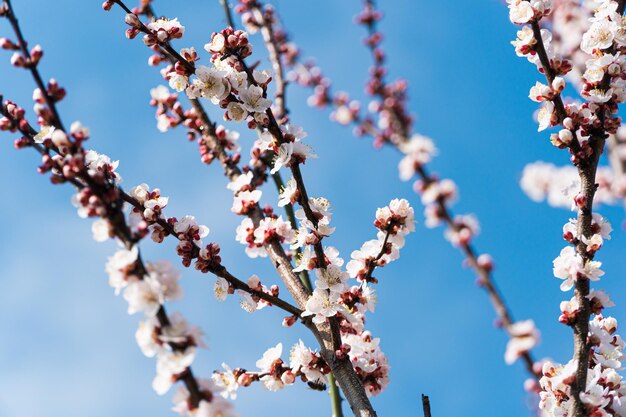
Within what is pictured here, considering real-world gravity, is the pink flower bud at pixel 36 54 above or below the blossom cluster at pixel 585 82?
below

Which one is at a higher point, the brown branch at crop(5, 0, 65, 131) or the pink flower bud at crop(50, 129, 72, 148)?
the brown branch at crop(5, 0, 65, 131)

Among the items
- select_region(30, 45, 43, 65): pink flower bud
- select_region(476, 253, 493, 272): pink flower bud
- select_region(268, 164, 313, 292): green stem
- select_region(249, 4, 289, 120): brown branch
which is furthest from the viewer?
select_region(249, 4, 289, 120): brown branch

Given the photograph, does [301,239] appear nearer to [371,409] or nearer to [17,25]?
[371,409]

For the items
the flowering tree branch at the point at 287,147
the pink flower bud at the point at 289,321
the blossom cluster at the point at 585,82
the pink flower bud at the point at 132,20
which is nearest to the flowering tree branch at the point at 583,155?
the blossom cluster at the point at 585,82

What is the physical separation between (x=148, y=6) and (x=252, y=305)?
8.85 ft

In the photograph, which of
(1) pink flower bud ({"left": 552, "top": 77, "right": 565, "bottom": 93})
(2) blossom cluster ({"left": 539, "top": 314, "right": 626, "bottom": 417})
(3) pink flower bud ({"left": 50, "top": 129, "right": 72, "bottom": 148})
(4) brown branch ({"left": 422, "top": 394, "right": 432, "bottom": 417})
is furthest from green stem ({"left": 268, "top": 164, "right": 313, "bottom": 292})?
(3) pink flower bud ({"left": 50, "top": 129, "right": 72, "bottom": 148})

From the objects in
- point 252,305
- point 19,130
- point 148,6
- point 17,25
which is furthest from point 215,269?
point 148,6

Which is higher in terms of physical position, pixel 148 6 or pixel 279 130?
pixel 148 6

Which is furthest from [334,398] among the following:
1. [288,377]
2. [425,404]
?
[425,404]

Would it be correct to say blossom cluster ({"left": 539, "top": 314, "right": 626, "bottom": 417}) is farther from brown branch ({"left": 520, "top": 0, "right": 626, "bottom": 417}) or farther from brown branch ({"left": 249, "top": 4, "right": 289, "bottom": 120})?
brown branch ({"left": 249, "top": 4, "right": 289, "bottom": 120})

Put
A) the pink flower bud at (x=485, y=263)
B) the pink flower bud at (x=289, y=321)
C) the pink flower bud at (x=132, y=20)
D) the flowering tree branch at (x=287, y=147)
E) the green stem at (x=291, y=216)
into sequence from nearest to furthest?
1. the pink flower bud at (x=485, y=263)
2. the flowering tree branch at (x=287, y=147)
3. the pink flower bud at (x=289, y=321)
4. the pink flower bud at (x=132, y=20)
5. the green stem at (x=291, y=216)

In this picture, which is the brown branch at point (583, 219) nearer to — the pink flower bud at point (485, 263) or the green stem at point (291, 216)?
the pink flower bud at point (485, 263)

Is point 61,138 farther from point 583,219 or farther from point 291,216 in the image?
point 291,216

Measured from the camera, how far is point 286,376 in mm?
3986
